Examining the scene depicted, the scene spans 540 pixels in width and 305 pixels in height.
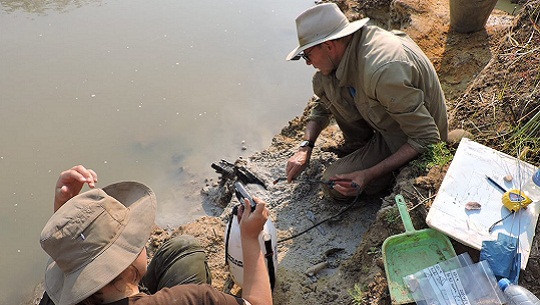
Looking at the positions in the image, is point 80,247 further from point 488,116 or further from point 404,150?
point 488,116

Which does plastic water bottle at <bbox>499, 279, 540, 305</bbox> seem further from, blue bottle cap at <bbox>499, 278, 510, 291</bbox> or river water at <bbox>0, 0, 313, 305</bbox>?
river water at <bbox>0, 0, 313, 305</bbox>

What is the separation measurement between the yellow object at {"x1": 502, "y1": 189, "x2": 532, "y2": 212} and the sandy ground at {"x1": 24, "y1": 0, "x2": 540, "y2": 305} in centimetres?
21

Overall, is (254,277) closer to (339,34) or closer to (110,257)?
(110,257)

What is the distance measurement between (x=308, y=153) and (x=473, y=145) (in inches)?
57.9

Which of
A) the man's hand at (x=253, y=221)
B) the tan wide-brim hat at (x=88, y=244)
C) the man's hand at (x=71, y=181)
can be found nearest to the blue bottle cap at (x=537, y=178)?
the man's hand at (x=253, y=221)

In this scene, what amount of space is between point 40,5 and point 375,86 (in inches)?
282

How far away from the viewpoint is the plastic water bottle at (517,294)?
2.21 meters

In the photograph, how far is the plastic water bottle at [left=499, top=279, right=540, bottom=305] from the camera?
7.23 ft

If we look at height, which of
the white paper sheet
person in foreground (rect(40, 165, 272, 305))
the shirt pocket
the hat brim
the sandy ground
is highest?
the hat brim

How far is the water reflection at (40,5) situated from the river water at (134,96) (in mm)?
35

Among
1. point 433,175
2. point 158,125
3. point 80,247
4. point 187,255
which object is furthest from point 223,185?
point 80,247

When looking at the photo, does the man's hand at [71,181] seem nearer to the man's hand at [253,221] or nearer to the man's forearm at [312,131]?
the man's hand at [253,221]

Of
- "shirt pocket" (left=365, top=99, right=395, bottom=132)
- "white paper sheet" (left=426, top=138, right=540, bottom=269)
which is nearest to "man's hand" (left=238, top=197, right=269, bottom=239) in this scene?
"white paper sheet" (left=426, top=138, right=540, bottom=269)

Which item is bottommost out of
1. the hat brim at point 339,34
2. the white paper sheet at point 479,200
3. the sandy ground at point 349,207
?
the sandy ground at point 349,207
